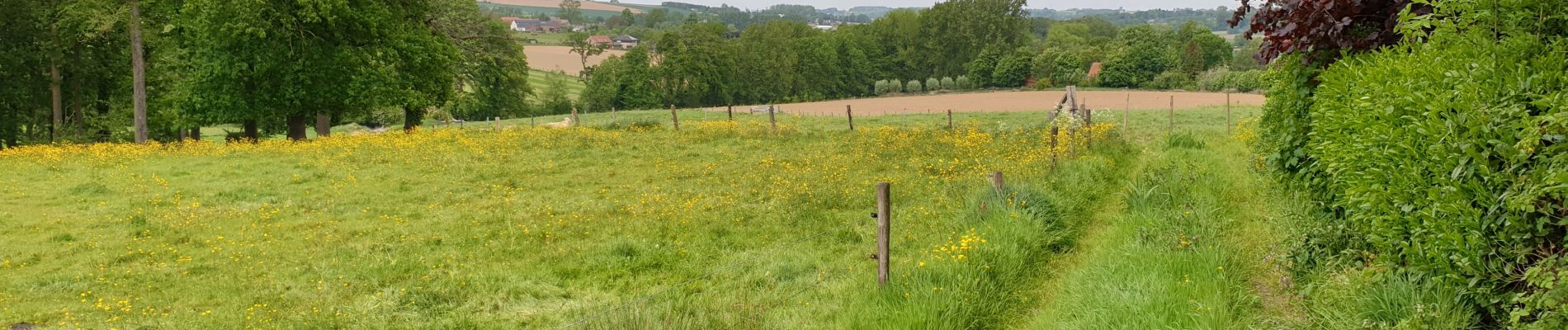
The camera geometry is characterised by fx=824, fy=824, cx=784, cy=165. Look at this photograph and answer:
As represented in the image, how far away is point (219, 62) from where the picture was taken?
86.4ft

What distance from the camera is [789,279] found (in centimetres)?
892

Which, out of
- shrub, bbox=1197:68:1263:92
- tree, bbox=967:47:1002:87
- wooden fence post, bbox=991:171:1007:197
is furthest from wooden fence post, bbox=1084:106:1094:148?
tree, bbox=967:47:1002:87

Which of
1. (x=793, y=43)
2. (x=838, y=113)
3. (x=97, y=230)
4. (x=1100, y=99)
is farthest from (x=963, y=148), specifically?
(x=793, y=43)

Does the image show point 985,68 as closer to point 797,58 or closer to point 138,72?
point 797,58

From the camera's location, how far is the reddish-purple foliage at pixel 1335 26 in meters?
6.80

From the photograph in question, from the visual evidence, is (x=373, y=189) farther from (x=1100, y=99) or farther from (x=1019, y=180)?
(x=1100, y=99)

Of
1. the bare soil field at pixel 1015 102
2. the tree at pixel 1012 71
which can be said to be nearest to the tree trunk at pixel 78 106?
the bare soil field at pixel 1015 102

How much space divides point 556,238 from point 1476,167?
1005cm

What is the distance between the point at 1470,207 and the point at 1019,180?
8117mm

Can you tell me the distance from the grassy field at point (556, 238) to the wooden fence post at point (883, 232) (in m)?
0.16

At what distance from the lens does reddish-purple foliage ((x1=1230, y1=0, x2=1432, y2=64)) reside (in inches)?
268

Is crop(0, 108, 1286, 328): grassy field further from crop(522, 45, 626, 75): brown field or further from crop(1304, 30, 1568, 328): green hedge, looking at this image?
crop(522, 45, 626, 75): brown field

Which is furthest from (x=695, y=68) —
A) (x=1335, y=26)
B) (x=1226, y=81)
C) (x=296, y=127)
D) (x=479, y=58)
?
(x=1335, y=26)

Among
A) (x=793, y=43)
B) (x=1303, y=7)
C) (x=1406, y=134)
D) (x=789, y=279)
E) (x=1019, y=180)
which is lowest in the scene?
(x=789, y=279)
